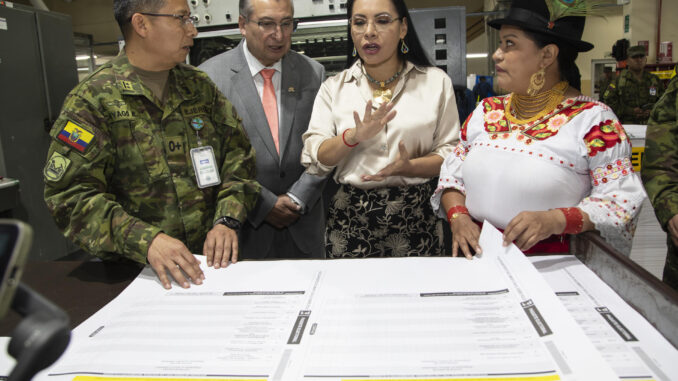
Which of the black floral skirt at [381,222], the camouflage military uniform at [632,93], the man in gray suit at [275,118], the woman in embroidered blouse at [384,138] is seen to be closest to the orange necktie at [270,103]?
the man in gray suit at [275,118]

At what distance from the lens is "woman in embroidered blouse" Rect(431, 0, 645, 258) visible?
45.8 inches

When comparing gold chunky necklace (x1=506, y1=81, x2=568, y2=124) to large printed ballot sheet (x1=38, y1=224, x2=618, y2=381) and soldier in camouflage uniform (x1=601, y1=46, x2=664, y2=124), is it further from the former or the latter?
soldier in camouflage uniform (x1=601, y1=46, x2=664, y2=124)

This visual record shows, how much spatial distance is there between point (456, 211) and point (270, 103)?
1030 millimetres

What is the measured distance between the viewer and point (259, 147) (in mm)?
1998

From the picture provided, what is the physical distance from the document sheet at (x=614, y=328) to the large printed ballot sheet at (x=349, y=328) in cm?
6

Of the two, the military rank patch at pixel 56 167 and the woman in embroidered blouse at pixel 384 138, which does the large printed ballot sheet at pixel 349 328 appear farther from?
the woman in embroidered blouse at pixel 384 138

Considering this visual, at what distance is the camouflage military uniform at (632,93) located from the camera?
663cm

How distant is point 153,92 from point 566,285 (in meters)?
1.20

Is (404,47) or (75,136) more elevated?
(404,47)

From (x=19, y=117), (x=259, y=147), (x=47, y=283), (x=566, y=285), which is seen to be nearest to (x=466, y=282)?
(x=566, y=285)

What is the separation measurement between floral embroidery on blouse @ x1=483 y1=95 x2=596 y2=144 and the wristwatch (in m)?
0.77

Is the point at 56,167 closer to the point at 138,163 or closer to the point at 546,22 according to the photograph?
the point at 138,163

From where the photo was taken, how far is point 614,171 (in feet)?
3.91

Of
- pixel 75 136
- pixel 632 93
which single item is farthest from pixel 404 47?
pixel 632 93
